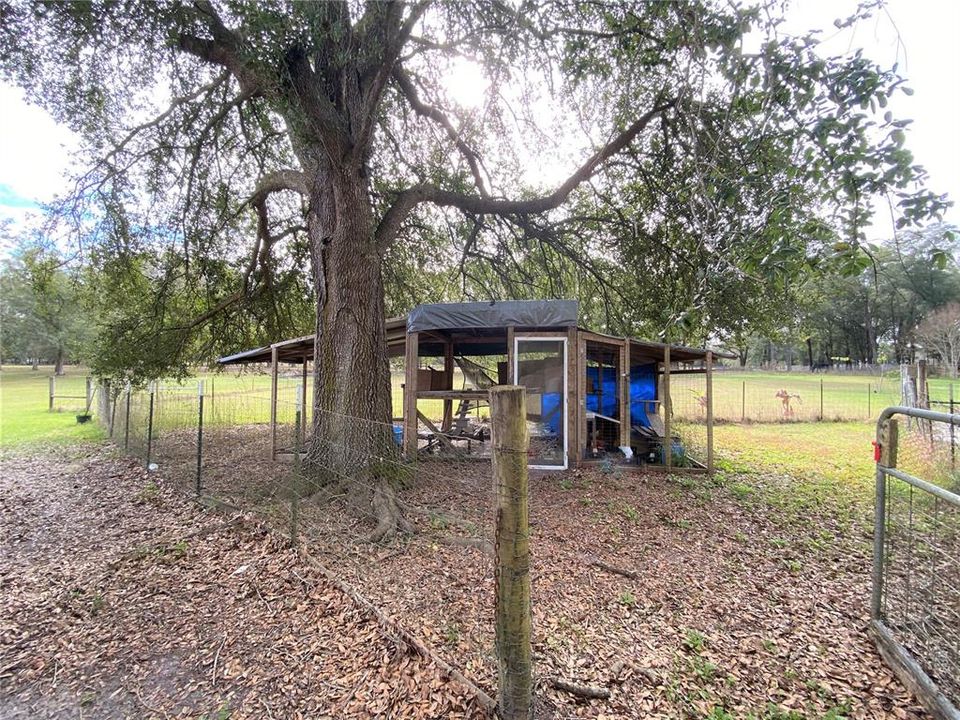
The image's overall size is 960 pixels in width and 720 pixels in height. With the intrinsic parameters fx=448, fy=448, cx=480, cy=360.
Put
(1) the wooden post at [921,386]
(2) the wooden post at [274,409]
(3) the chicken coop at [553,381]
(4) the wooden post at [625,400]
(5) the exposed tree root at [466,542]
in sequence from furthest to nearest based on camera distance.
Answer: (1) the wooden post at [921,386] → (2) the wooden post at [274,409] → (4) the wooden post at [625,400] → (3) the chicken coop at [553,381] → (5) the exposed tree root at [466,542]

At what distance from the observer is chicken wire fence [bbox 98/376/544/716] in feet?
9.04

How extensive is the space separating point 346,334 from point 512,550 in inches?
172

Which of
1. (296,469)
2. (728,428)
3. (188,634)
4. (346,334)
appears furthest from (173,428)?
(728,428)

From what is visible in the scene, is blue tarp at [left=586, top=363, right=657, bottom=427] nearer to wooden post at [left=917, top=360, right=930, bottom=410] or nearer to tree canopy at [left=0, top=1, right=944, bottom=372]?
tree canopy at [left=0, top=1, right=944, bottom=372]

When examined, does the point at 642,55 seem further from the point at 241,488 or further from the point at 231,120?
the point at 241,488

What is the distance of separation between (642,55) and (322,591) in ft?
21.2

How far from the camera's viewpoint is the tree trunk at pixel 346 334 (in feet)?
18.2

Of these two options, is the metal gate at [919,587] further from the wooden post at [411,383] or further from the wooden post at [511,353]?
the wooden post at [411,383]

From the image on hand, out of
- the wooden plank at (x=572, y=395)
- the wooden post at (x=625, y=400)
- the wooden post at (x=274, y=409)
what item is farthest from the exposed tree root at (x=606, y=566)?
the wooden post at (x=274, y=409)

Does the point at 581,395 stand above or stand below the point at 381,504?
above

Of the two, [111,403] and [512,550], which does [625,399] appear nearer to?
[512,550]

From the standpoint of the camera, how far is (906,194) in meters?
2.39

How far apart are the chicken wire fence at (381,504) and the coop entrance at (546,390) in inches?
47.8

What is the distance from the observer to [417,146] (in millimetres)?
8172
